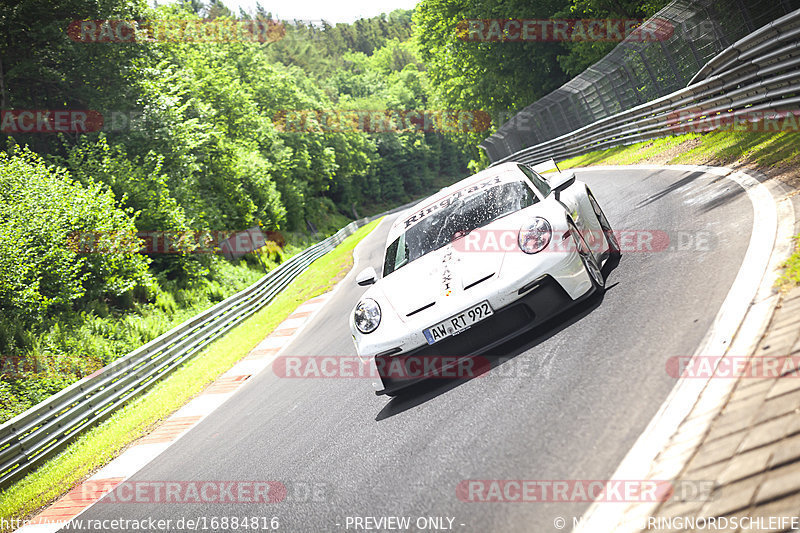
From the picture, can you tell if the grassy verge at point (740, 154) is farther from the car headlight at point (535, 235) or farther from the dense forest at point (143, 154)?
the dense forest at point (143, 154)

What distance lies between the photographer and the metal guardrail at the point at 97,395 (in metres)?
9.72

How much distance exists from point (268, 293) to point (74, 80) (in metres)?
12.3

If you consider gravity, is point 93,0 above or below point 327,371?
above

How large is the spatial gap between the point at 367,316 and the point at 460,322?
0.95 m

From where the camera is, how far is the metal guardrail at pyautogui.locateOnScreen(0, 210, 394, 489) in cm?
972

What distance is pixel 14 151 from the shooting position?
18.9 meters

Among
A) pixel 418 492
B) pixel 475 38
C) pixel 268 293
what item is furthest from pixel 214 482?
pixel 475 38

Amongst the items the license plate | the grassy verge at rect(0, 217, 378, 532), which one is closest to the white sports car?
the license plate

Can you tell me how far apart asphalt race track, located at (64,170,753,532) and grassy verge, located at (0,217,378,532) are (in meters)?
1.89

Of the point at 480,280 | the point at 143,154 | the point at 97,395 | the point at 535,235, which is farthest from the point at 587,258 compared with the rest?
the point at 143,154

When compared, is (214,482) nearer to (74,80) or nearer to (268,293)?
(268,293)

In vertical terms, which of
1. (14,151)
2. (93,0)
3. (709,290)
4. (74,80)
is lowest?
(709,290)

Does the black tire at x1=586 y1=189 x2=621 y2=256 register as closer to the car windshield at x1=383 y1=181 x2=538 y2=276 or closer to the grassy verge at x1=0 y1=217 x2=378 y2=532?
the car windshield at x1=383 y1=181 x2=538 y2=276

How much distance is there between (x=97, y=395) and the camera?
11688mm
